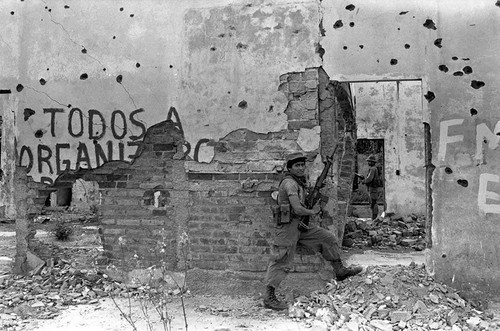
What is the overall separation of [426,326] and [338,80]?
242cm

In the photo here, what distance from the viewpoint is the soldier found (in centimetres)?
507

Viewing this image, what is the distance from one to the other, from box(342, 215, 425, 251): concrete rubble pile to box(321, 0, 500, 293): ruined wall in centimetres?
287

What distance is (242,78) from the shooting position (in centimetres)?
560

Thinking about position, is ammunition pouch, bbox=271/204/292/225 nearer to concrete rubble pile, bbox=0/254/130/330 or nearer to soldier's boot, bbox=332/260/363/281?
soldier's boot, bbox=332/260/363/281

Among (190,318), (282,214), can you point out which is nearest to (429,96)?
(282,214)

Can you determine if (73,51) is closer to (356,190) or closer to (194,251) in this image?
→ (194,251)

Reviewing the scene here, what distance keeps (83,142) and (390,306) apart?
359 cm

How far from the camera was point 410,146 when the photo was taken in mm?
11359

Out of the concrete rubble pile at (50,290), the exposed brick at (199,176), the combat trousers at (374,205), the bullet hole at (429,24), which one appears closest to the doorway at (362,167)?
the combat trousers at (374,205)

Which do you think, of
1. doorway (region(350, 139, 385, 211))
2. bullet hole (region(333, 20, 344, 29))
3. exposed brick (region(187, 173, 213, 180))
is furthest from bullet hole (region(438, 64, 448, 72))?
doorway (region(350, 139, 385, 211))

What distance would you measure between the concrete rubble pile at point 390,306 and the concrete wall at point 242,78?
354mm

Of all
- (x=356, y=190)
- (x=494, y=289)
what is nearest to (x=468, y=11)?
(x=494, y=289)

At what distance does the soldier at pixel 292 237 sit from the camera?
5.07 m

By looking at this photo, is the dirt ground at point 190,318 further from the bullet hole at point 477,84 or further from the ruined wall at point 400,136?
the ruined wall at point 400,136
